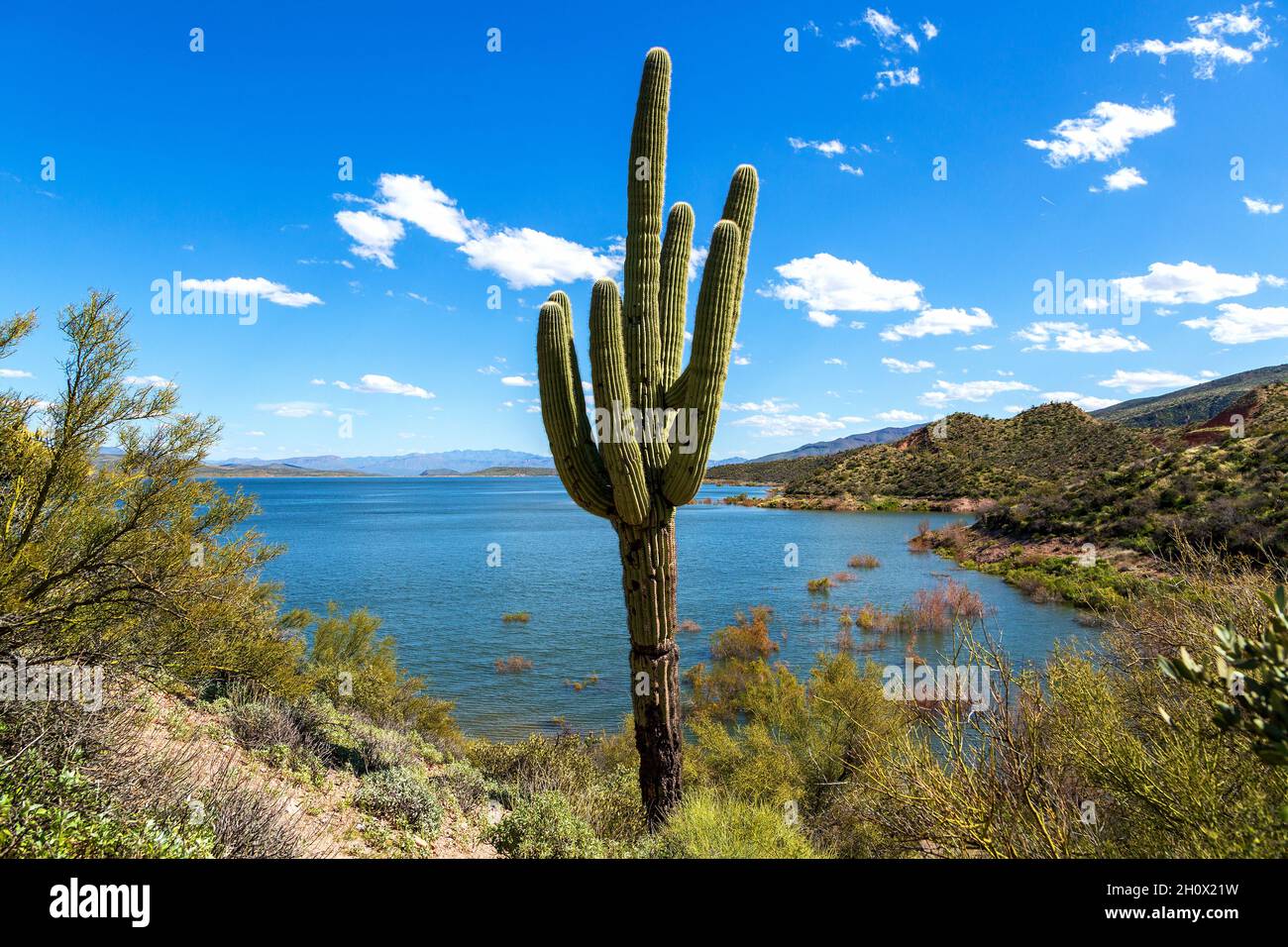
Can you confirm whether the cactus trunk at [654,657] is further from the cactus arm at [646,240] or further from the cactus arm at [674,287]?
the cactus arm at [674,287]

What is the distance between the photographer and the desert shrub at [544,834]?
218 inches

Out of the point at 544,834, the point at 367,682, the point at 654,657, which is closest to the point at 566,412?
the point at 654,657

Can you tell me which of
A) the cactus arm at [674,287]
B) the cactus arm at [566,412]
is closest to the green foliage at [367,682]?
the cactus arm at [566,412]

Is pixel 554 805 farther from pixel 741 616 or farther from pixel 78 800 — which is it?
pixel 741 616

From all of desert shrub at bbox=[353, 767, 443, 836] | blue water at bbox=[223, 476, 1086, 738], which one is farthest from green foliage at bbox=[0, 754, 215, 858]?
blue water at bbox=[223, 476, 1086, 738]

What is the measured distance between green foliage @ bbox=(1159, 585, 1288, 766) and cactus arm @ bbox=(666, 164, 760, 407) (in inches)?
190

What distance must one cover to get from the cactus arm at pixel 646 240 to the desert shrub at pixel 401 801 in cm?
470

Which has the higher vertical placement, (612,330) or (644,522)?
(612,330)

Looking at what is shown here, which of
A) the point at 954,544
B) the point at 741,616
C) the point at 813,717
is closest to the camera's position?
the point at 813,717

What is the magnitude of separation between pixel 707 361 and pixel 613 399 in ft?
3.45

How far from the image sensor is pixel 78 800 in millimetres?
3676

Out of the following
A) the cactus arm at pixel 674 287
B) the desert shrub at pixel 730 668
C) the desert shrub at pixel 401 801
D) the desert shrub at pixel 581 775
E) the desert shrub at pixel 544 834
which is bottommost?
the desert shrub at pixel 730 668
